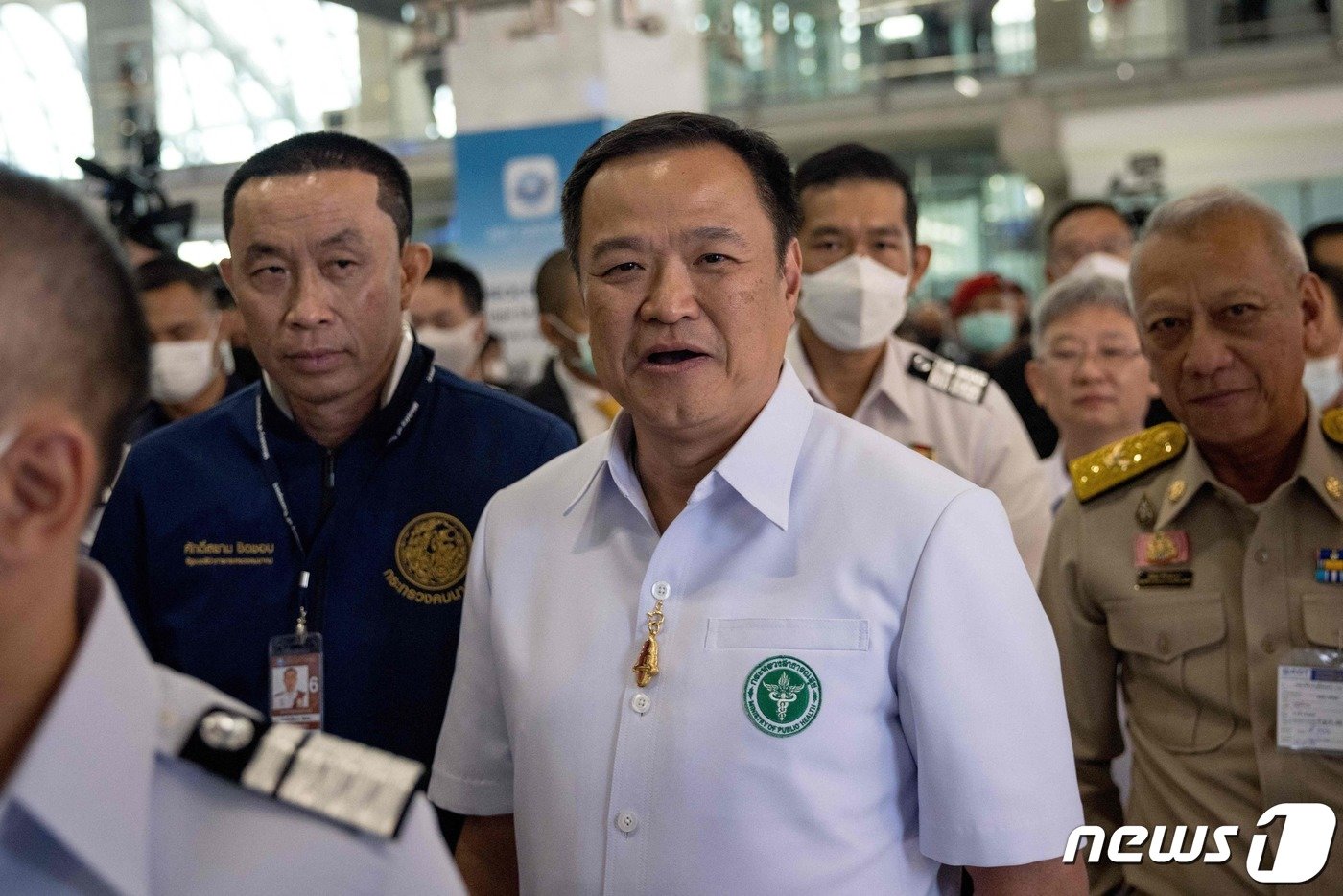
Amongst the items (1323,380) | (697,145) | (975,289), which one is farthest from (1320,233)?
(697,145)

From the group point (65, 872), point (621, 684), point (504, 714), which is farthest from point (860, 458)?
point (65, 872)

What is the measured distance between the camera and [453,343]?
449cm

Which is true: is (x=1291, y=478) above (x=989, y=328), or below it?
below

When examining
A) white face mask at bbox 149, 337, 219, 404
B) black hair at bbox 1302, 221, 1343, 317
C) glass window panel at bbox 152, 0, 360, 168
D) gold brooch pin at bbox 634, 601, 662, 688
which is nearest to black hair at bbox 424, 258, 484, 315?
white face mask at bbox 149, 337, 219, 404

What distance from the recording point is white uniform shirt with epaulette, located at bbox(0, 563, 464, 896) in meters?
0.88

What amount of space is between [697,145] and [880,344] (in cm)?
154

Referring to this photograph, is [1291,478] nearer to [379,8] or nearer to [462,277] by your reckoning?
[462,277]

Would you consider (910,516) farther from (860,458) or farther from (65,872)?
(65,872)

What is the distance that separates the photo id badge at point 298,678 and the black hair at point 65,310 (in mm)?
1022

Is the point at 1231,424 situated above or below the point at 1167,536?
above

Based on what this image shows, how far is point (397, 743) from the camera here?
1962mm

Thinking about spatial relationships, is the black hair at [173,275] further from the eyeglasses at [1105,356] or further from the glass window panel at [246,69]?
the glass window panel at [246,69]

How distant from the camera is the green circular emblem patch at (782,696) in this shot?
4.66ft

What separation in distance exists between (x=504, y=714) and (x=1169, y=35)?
11358mm
